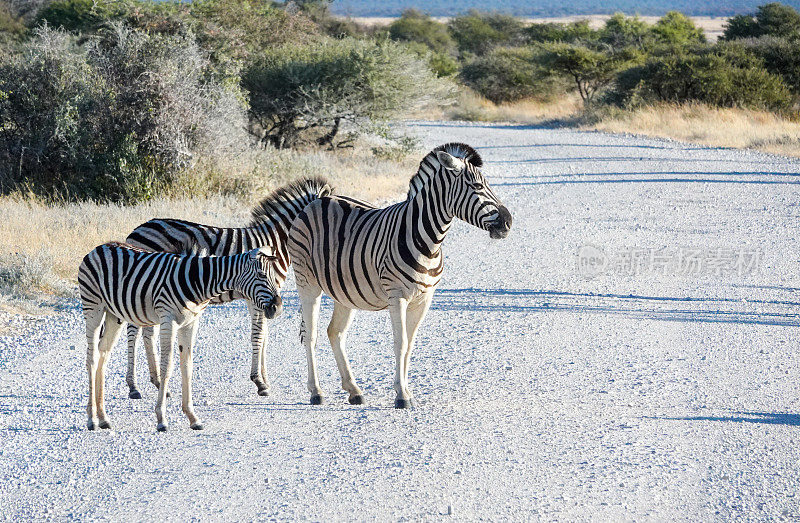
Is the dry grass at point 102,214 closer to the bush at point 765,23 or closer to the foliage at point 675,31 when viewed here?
the bush at point 765,23

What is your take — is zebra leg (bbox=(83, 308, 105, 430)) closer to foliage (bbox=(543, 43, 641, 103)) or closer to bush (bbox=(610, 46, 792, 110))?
bush (bbox=(610, 46, 792, 110))

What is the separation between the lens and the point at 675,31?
59781mm

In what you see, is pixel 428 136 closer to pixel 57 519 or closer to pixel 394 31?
pixel 57 519

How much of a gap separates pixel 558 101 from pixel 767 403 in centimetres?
3844

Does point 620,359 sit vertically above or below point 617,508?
below

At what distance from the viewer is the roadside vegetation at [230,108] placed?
14.1 metres

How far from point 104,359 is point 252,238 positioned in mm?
1521

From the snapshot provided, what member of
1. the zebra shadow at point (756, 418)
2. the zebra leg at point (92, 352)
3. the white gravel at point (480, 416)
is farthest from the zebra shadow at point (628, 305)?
the zebra leg at point (92, 352)

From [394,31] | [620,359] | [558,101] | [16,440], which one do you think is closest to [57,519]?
[16,440]

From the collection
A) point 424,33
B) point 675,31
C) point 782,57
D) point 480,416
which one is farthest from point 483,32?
point 480,416

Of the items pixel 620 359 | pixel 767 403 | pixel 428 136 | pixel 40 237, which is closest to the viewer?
pixel 767 403

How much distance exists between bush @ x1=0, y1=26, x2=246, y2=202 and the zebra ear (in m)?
9.19

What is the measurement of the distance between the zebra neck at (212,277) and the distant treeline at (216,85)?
8.92m

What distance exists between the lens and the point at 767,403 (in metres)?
6.36
